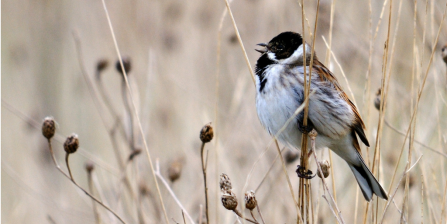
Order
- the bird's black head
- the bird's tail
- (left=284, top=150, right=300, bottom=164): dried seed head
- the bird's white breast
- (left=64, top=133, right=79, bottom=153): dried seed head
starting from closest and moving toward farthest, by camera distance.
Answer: (left=64, top=133, right=79, bottom=153): dried seed head < the bird's tail < the bird's white breast < the bird's black head < (left=284, top=150, right=300, bottom=164): dried seed head

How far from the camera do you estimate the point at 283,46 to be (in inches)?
115

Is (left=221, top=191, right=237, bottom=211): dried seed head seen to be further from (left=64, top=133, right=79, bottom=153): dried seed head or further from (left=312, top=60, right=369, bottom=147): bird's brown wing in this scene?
(left=312, top=60, right=369, bottom=147): bird's brown wing

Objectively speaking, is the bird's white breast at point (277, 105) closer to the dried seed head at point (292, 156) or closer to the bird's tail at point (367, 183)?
the dried seed head at point (292, 156)

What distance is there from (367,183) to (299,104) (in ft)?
1.90

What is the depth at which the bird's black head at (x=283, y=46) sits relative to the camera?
290cm

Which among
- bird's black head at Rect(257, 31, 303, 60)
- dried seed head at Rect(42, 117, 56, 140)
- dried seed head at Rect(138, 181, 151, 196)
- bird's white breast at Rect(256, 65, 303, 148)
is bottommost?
dried seed head at Rect(138, 181, 151, 196)

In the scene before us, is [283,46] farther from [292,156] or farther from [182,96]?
[182,96]

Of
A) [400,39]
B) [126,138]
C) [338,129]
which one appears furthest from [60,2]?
[338,129]

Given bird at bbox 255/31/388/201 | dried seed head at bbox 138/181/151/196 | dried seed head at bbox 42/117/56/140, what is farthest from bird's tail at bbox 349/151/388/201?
dried seed head at bbox 42/117/56/140

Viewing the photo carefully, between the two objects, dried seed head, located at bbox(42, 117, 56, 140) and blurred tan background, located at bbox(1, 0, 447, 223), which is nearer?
dried seed head, located at bbox(42, 117, 56, 140)

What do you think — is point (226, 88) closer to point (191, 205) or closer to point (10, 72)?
point (191, 205)

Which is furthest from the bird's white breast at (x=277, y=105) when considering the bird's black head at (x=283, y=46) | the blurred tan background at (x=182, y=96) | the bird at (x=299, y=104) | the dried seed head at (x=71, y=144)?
the dried seed head at (x=71, y=144)

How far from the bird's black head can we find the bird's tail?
0.76 metres

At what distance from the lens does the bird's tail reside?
245cm
